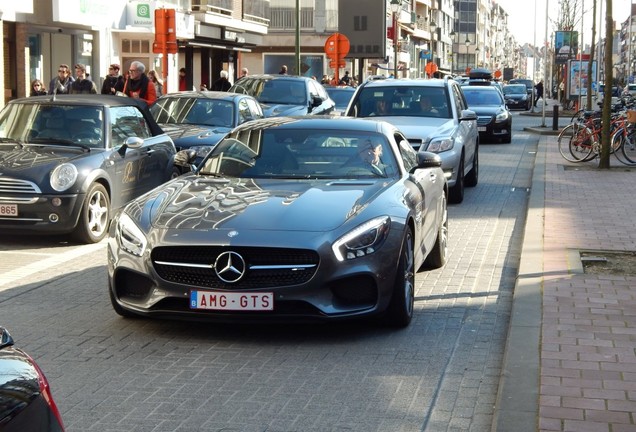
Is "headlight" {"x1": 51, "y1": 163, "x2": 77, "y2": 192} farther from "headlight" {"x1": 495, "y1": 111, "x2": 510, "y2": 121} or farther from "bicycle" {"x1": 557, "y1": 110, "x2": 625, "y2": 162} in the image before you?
"headlight" {"x1": 495, "y1": 111, "x2": 510, "y2": 121}

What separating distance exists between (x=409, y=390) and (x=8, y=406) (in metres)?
3.41

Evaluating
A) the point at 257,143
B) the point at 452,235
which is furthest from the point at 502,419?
the point at 452,235

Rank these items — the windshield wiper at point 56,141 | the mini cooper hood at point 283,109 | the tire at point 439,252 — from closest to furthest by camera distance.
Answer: the tire at point 439,252, the windshield wiper at point 56,141, the mini cooper hood at point 283,109

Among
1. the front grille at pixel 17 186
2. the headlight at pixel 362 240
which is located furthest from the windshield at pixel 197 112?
the headlight at pixel 362 240

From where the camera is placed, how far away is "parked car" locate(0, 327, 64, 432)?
2810 mm

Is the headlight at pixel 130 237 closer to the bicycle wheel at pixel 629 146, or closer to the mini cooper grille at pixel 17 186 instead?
the mini cooper grille at pixel 17 186

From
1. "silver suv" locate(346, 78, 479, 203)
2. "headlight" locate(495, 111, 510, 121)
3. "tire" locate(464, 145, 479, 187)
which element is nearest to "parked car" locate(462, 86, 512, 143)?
"headlight" locate(495, 111, 510, 121)

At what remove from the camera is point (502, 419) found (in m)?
A: 5.13

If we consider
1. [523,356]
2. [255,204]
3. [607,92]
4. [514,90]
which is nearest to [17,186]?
[255,204]

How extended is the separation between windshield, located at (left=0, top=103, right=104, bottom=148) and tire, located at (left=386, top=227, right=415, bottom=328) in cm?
544

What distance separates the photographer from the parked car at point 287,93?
24.3 metres

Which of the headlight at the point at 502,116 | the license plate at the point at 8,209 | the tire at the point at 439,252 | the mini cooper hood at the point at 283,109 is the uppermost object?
the mini cooper hood at the point at 283,109

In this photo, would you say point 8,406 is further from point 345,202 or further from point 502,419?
point 345,202

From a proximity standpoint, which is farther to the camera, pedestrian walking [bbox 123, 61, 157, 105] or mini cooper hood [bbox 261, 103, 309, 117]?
mini cooper hood [bbox 261, 103, 309, 117]
